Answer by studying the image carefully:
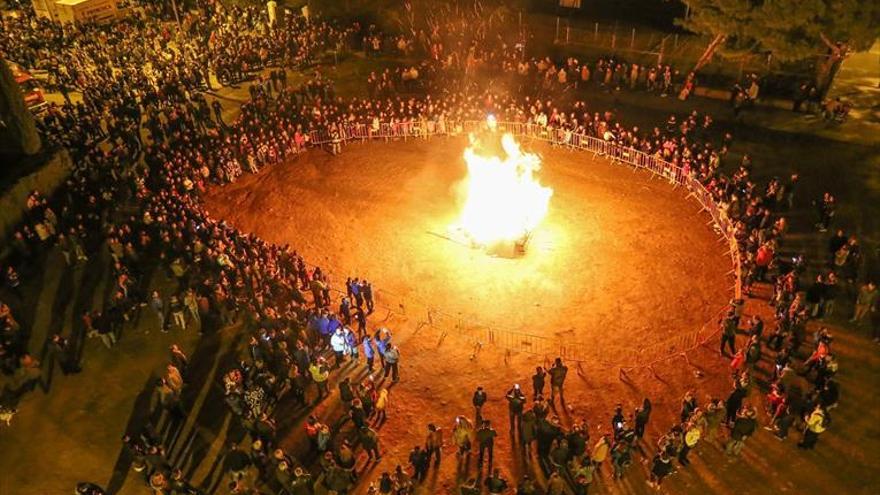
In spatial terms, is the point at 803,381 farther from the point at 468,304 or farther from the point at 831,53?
the point at 831,53

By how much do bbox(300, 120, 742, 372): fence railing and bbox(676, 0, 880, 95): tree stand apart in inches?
310

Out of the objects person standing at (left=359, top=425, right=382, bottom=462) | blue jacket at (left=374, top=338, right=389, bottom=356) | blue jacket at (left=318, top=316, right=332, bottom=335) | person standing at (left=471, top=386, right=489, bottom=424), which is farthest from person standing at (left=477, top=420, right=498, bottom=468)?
blue jacket at (left=318, top=316, right=332, bottom=335)

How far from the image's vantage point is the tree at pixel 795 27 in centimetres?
2614

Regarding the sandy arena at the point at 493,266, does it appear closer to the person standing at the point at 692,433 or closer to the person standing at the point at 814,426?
the person standing at the point at 692,433

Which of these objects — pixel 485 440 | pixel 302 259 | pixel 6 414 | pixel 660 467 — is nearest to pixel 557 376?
pixel 485 440

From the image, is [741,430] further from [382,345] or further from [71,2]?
[71,2]

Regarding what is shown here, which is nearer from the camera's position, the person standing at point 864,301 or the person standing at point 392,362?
the person standing at point 392,362

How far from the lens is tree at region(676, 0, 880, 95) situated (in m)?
26.1

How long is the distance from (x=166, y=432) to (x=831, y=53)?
104 ft

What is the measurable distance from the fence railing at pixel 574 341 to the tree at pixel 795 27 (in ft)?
25.8

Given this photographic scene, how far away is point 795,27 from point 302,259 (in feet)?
76.0

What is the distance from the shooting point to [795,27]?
1081 inches

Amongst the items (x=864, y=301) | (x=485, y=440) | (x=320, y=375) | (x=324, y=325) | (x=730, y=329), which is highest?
(x=864, y=301)

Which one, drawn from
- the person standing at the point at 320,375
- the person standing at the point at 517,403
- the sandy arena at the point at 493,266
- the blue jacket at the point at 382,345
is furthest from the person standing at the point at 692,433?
the person standing at the point at 320,375
